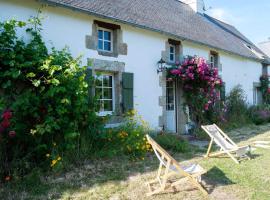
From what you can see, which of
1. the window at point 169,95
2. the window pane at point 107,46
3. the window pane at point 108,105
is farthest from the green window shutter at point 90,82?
the window at point 169,95

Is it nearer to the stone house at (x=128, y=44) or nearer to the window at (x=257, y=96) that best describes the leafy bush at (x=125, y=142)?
the stone house at (x=128, y=44)

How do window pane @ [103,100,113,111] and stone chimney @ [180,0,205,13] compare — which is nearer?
window pane @ [103,100,113,111]

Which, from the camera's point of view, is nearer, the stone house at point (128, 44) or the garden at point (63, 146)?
the garden at point (63, 146)

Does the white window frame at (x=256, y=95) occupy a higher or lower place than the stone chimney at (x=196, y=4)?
lower

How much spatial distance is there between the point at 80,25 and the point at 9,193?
14.2 ft

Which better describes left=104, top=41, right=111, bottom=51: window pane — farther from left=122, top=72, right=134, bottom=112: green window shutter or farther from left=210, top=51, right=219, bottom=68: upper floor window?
left=210, top=51, right=219, bottom=68: upper floor window

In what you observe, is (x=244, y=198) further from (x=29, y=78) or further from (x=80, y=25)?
(x=80, y=25)

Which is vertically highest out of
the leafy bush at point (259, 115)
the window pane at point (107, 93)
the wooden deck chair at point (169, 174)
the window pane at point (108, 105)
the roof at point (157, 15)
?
the roof at point (157, 15)

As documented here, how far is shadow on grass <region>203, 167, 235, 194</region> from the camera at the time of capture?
14.7 feet

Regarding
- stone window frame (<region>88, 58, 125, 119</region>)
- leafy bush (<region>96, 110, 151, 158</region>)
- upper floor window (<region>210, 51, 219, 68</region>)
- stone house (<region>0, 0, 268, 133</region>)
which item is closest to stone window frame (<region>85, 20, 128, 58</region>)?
stone house (<region>0, 0, 268, 133</region>)

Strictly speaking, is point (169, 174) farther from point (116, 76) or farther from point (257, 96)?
point (257, 96)

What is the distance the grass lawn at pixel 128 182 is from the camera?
4047mm

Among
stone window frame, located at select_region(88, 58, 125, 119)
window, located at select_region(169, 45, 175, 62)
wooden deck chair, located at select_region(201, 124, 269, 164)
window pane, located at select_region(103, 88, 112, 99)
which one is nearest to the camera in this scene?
wooden deck chair, located at select_region(201, 124, 269, 164)

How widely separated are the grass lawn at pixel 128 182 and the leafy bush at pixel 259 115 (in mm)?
7288
